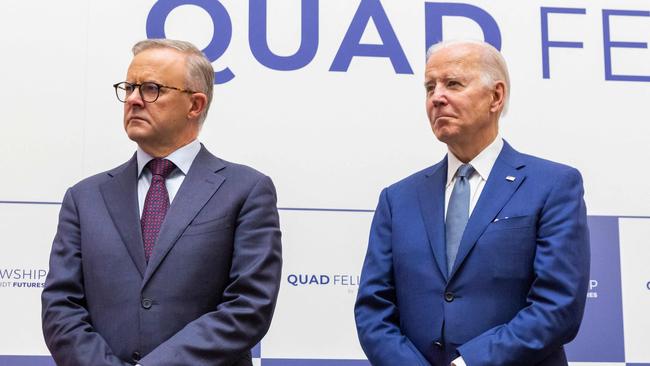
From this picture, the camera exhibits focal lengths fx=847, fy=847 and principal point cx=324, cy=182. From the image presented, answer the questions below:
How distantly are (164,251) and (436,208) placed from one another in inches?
31.3

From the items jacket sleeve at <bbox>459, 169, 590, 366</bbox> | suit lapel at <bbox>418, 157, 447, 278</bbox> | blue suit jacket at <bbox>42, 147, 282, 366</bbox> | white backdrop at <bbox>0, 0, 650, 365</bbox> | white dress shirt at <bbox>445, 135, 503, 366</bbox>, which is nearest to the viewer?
jacket sleeve at <bbox>459, 169, 590, 366</bbox>

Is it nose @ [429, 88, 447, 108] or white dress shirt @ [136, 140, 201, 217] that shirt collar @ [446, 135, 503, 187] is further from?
white dress shirt @ [136, 140, 201, 217]

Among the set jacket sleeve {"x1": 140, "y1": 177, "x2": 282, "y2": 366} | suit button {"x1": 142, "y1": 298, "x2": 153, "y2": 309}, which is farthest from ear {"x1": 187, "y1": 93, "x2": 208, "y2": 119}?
suit button {"x1": 142, "y1": 298, "x2": 153, "y2": 309}

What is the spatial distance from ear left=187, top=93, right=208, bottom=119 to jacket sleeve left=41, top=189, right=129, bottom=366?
44 centimetres

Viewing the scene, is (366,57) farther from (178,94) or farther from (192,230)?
(192,230)

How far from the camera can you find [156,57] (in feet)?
8.37

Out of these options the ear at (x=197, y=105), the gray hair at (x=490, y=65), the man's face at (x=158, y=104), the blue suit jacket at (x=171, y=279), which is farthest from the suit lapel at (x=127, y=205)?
the gray hair at (x=490, y=65)

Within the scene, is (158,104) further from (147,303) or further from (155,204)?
(147,303)

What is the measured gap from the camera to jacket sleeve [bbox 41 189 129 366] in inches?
89.0

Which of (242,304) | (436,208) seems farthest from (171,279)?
(436,208)

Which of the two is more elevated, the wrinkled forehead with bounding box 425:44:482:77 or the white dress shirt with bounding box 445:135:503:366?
the wrinkled forehead with bounding box 425:44:482:77

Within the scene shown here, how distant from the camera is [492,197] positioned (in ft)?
7.89

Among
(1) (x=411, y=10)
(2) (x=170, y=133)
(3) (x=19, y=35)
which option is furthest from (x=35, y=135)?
(1) (x=411, y=10)

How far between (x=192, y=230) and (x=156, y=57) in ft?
1.81
